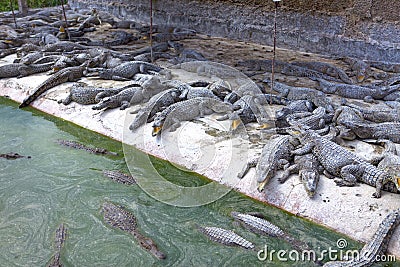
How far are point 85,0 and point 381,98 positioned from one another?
12.1 m

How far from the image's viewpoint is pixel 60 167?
4.75 m

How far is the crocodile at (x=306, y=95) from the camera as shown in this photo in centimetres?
550

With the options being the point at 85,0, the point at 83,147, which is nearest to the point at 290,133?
the point at 83,147

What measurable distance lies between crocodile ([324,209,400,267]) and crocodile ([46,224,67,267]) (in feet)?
7.28

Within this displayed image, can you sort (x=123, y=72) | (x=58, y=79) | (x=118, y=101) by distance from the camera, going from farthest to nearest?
1. (x=123, y=72)
2. (x=58, y=79)
3. (x=118, y=101)

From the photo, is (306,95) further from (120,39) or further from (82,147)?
(120,39)

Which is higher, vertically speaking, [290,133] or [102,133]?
[290,133]

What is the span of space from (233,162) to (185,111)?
1261mm

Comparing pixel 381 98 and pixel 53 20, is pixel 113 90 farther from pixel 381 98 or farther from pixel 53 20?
pixel 53 20

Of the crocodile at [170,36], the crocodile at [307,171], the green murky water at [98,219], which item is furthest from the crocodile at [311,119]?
the crocodile at [170,36]

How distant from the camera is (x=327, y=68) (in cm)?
724

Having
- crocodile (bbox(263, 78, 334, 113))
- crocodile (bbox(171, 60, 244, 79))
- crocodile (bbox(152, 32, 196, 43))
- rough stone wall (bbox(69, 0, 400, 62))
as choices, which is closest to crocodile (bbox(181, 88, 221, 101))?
crocodile (bbox(263, 78, 334, 113))

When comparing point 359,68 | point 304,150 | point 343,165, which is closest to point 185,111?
point 304,150

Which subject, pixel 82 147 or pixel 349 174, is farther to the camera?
pixel 82 147
